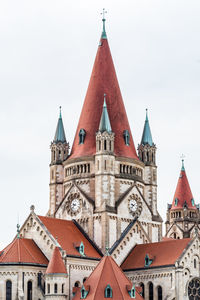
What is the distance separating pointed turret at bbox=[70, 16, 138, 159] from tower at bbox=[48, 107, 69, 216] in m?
2.05

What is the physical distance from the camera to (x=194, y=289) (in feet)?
272

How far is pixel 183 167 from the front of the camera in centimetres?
12038

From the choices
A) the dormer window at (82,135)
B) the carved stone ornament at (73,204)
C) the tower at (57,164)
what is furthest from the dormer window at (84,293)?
the dormer window at (82,135)

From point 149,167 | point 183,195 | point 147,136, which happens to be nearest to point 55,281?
point 149,167

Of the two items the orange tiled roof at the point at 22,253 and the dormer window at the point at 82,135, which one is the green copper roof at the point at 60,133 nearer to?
the dormer window at the point at 82,135

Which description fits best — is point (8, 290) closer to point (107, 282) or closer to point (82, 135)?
point (107, 282)

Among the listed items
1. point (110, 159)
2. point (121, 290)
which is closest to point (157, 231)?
point (110, 159)

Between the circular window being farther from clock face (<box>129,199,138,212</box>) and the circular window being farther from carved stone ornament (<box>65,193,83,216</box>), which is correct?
carved stone ornament (<box>65,193,83,216</box>)

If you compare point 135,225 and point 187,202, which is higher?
point 187,202

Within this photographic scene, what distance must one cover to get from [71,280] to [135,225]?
37.4 feet

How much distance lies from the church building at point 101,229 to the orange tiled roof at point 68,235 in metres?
0.15

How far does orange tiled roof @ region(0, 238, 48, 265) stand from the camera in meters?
80.3

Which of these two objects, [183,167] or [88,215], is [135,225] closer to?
[88,215]

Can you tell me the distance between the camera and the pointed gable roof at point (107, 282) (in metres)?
76.0
